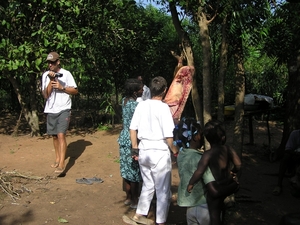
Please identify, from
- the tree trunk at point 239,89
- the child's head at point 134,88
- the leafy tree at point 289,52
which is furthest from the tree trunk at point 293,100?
the child's head at point 134,88

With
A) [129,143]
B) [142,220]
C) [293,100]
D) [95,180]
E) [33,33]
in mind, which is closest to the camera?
[142,220]

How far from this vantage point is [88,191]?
16.9 ft

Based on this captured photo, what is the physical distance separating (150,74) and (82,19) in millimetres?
2604

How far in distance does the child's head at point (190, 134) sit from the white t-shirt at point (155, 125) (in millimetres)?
263

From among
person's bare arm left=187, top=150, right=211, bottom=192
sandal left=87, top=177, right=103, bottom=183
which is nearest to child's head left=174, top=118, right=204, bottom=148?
person's bare arm left=187, top=150, right=211, bottom=192

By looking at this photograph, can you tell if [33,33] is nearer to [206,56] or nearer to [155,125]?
[206,56]

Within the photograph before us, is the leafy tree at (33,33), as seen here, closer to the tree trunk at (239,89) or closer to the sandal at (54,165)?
the sandal at (54,165)

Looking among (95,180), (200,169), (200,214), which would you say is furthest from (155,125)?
(95,180)

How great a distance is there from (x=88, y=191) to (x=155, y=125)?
1.74m

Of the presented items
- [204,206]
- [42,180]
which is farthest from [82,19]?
[204,206]

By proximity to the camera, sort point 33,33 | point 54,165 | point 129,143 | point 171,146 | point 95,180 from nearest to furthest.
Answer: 1. point 171,146
2. point 129,143
3. point 95,180
4. point 54,165
5. point 33,33

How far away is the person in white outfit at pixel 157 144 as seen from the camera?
391cm

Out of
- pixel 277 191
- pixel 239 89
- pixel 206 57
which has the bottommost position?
pixel 277 191

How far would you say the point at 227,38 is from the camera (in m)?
4.62
